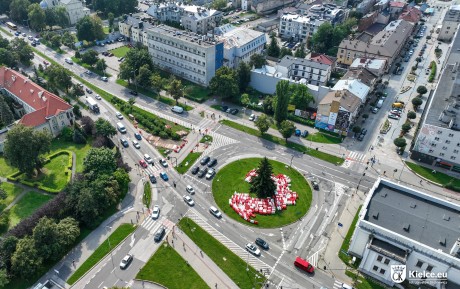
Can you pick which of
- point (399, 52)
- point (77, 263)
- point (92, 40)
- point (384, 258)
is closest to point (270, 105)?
point (384, 258)

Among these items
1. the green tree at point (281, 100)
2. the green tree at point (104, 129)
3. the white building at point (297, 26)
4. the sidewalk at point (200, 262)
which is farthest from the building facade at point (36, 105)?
the white building at point (297, 26)

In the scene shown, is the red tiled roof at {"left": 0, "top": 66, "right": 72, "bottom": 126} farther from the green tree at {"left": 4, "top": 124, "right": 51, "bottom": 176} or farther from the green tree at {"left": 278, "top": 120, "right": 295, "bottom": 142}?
the green tree at {"left": 278, "top": 120, "right": 295, "bottom": 142}

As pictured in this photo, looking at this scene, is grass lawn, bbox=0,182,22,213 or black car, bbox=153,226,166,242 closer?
black car, bbox=153,226,166,242

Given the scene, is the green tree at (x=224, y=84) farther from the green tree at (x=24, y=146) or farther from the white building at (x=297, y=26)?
the white building at (x=297, y=26)

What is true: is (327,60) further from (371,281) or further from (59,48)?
(59,48)

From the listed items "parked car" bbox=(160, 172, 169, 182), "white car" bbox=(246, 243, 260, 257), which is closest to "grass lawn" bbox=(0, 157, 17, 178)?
"parked car" bbox=(160, 172, 169, 182)

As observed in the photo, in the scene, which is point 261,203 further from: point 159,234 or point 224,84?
point 224,84

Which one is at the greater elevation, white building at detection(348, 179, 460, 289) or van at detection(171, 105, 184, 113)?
white building at detection(348, 179, 460, 289)
